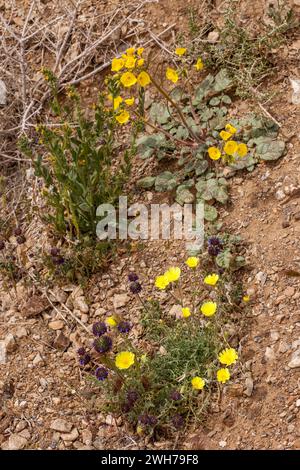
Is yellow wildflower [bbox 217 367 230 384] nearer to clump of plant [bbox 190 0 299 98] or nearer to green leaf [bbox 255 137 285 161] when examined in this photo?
green leaf [bbox 255 137 285 161]

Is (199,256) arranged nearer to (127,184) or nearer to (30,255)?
(127,184)

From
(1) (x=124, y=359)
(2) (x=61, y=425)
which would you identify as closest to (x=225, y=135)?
(1) (x=124, y=359)

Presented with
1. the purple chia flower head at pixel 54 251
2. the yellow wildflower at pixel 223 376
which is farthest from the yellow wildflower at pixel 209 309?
the purple chia flower head at pixel 54 251

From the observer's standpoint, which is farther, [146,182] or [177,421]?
[146,182]

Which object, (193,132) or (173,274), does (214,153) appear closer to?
(193,132)

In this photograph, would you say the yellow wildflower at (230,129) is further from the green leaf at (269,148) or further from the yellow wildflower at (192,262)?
the yellow wildflower at (192,262)
